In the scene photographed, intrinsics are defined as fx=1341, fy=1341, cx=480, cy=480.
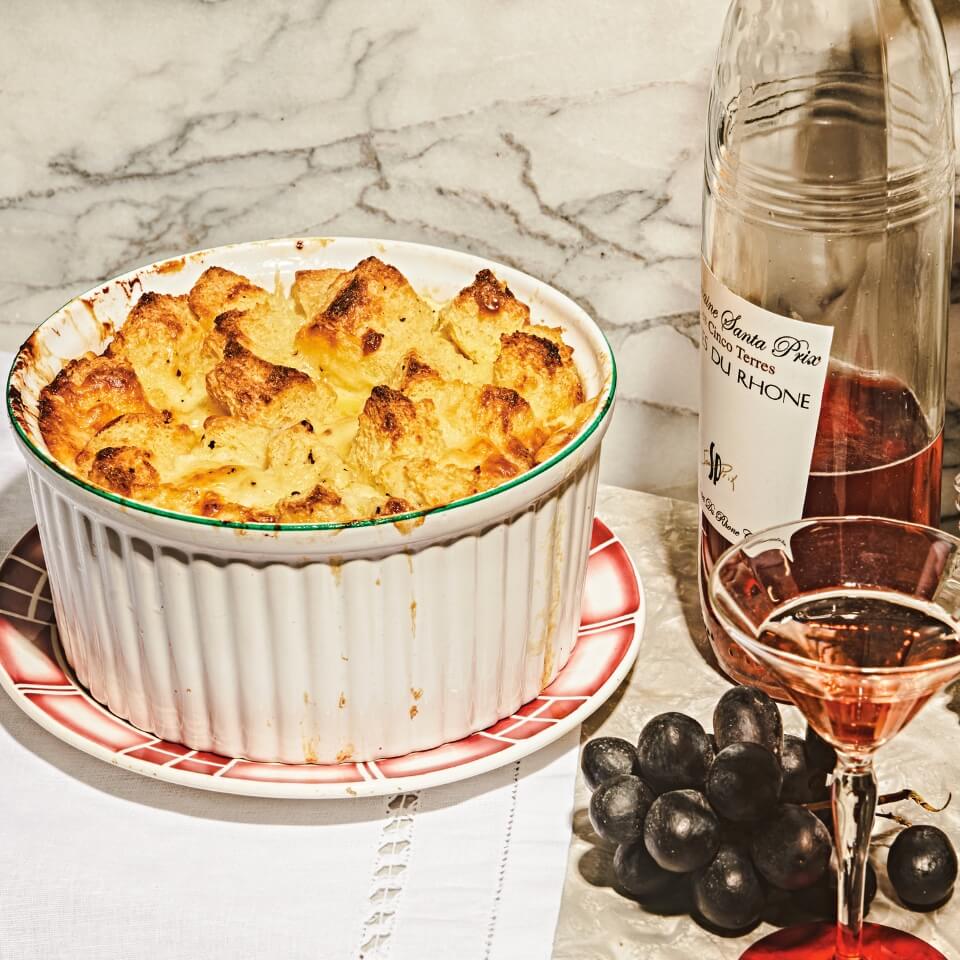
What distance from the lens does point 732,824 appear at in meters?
0.80

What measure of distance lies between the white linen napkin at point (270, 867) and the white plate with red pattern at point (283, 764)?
4 centimetres

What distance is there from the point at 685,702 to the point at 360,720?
0.92 feet

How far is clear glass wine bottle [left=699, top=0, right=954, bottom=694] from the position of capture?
95 cm

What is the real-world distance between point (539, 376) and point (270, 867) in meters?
0.38

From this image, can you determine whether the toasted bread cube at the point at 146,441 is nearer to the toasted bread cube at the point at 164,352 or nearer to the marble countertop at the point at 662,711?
the toasted bread cube at the point at 164,352

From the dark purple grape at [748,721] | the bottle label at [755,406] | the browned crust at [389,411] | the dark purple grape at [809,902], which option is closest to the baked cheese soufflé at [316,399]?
the browned crust at [389,411]

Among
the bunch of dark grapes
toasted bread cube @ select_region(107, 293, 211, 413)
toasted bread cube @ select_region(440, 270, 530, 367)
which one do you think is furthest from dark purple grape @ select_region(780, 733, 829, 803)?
toasted bread cube @ select_region(107, 293, 211, 413)

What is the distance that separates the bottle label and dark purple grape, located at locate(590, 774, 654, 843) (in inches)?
9.6

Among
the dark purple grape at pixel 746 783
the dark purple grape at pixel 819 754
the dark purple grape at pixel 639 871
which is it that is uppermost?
the dark purple grape at pixel 746 783

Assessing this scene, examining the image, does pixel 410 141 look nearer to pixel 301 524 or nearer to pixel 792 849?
pixel 301 524

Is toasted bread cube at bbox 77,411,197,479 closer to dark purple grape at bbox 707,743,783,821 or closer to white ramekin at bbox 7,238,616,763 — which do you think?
white ramekin at bbox 7,238,616,763

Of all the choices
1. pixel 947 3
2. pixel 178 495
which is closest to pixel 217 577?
pixel 178 495

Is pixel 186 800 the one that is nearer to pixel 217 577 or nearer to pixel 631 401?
pixel 217 577

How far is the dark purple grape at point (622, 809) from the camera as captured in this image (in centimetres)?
81
